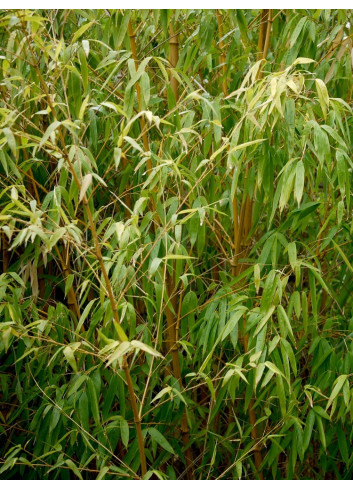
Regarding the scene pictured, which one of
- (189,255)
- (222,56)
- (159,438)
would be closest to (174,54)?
(222,56)

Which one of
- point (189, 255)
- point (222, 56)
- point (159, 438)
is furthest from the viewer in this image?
point (222, 56)

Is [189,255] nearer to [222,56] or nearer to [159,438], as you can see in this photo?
[159,438]

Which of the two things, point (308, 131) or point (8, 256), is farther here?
point (8, 256)

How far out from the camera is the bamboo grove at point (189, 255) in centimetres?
177

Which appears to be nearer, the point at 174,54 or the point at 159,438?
the point at 159,438

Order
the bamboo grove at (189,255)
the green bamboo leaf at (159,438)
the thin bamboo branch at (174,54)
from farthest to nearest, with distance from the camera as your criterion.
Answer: the thin bamboo branch at (174,54)
the green bamboo leaf at (159,438)
the bamboo grove at (189,255)

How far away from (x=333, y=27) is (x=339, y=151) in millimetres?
762

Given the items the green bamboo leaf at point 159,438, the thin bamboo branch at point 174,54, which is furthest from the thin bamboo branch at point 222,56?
the green bamboo leaf at point 159,438

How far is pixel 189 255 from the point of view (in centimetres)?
206

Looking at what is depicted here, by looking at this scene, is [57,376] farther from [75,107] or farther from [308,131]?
[308,131]

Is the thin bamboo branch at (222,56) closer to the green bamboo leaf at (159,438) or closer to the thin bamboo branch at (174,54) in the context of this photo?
the thin bamboo branch at (174,54)

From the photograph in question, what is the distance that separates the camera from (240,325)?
2.03 meters

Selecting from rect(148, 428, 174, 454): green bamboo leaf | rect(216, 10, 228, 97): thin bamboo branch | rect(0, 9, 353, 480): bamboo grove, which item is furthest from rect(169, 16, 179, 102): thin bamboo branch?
rect(148, 428, 174, 454): green bamboo leaf
